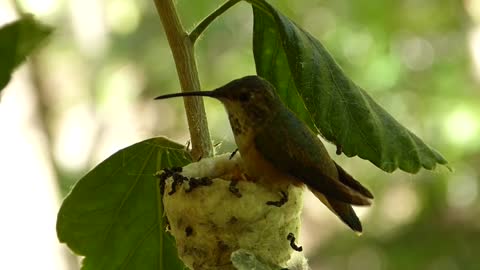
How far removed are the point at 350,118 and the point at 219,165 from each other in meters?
0.31

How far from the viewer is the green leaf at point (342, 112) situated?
1513 millimetres

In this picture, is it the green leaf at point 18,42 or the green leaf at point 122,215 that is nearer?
the green leaf at point 18,42

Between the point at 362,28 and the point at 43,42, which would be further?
the point at 362,28

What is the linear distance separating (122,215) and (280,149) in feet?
1.40

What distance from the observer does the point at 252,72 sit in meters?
Result: 7.22

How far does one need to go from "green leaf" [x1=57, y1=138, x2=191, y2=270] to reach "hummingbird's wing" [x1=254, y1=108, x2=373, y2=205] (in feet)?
0.78

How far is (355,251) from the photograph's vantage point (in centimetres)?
717

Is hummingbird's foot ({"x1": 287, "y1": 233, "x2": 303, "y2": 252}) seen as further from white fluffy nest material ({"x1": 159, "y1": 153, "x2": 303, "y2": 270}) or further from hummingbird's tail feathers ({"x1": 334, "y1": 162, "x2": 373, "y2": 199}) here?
hummingbird's tail feathers ({"x1": 334, "y1": 162, "x2": 373, "y2": 199})

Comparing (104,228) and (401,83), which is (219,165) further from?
(401,83)

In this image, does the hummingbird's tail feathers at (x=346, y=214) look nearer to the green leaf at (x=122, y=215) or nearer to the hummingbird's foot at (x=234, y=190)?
the hummingbird's foot at (x=234, y=190)

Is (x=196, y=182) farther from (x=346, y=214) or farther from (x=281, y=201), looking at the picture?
(x=346, y=214)

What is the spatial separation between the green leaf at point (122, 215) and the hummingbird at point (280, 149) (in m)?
0.19

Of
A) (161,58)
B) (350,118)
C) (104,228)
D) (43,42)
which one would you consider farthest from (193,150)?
(161,58)

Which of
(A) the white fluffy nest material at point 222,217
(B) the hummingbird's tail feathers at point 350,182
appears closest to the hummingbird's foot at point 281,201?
(A) the white fluffy nest material at point 222,217
